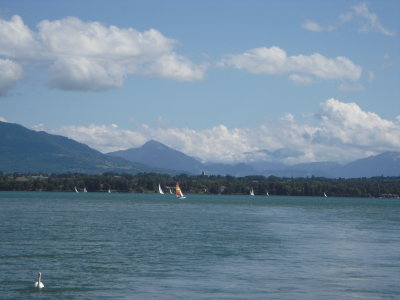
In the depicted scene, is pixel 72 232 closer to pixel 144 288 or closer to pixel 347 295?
pixel 144 288

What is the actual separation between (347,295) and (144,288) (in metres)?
13.3

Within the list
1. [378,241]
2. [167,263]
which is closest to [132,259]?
[167,263]

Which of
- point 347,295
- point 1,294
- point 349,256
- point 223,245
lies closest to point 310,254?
point 349,256

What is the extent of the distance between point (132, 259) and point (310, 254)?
17356 mm

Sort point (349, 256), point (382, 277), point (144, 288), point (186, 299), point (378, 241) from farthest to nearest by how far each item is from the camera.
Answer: point (378, 241), point (349, 256), point (382, 277), point (144, 288), point (186, 299)

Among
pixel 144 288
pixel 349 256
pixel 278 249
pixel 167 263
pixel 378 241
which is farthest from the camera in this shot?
pixel 378 241

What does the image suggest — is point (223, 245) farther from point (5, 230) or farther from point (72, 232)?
point (5, 230)

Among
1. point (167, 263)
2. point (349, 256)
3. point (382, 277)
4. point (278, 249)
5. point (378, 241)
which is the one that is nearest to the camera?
point (382, 277)

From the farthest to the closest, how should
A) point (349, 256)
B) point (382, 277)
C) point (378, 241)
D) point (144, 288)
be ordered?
1. point (378, 241)
2. point (349, 256)
3. point (382, 277)
4. point (144, 288)

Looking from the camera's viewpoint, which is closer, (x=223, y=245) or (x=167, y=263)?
(x=167, y=263)

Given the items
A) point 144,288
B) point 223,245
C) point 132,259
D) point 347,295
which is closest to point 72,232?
point 223,245

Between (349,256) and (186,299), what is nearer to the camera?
(186,299)

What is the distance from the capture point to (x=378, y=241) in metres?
75.9

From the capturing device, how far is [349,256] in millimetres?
60219
